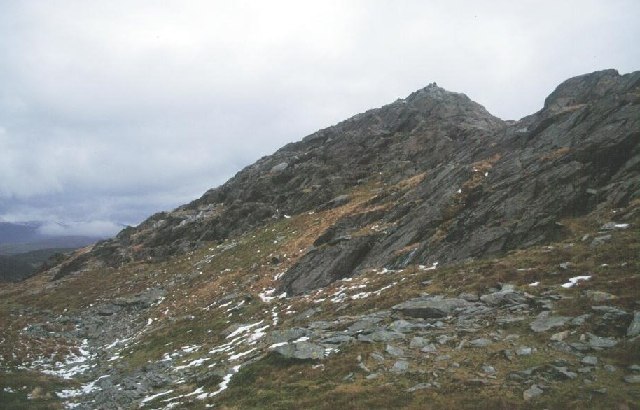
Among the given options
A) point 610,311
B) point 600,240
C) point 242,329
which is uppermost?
point 600,240

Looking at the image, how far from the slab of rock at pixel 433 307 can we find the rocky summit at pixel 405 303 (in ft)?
0.26

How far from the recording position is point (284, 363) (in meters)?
20.9

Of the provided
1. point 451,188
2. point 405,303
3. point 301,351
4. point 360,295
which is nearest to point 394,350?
point 301,351

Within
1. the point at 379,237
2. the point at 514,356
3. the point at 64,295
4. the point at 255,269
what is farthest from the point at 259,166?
the point at 514,356

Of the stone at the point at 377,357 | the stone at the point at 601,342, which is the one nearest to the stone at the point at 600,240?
the stone at the point at 601,342

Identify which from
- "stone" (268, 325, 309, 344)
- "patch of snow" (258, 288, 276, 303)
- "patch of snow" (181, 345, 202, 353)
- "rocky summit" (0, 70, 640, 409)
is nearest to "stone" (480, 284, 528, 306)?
"rocky summit" (0, 70, 640, 409)

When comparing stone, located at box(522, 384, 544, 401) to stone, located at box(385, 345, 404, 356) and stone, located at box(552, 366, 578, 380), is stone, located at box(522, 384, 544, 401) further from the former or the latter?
stone, located at box(385, 345, 404, 356)

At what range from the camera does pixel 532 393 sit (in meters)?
13.9

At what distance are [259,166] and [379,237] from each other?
8286 centimetres

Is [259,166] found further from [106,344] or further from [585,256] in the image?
[585,256]

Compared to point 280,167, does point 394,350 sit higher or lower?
lower

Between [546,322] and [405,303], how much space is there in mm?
7665

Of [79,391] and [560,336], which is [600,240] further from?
[79,391]

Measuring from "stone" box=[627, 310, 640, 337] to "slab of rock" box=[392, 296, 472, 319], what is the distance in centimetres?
714
